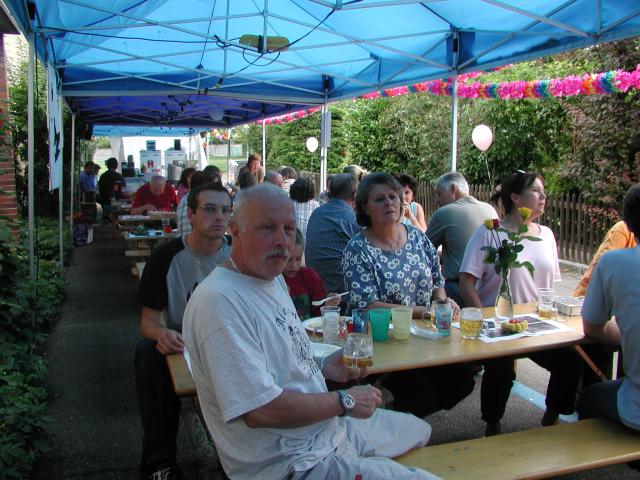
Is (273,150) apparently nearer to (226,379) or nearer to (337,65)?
(337,65)

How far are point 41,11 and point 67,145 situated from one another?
342 inches

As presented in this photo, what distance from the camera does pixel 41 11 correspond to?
5.12 meters

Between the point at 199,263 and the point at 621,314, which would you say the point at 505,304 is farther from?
the point at 199,263

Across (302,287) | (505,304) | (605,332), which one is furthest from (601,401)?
(302,287)

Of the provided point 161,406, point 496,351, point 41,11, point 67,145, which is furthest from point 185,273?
point 67,145

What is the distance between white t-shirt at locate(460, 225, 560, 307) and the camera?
359 cm

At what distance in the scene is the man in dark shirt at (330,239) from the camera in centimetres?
467

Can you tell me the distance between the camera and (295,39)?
7.39 meters

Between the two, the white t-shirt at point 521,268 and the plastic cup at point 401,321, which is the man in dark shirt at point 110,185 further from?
the plastic cup at point 401,321

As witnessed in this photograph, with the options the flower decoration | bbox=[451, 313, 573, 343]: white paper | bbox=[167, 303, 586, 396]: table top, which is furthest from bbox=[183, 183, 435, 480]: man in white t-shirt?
the flower decoration

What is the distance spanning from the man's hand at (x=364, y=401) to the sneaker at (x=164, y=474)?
137 cm

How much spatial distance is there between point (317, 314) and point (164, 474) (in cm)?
115

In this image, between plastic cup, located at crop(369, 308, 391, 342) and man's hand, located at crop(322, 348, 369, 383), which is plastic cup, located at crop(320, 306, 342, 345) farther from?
man's hand, located at crop(322, 348, 369, 383)

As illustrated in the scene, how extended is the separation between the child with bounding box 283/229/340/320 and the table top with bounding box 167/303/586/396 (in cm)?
63
